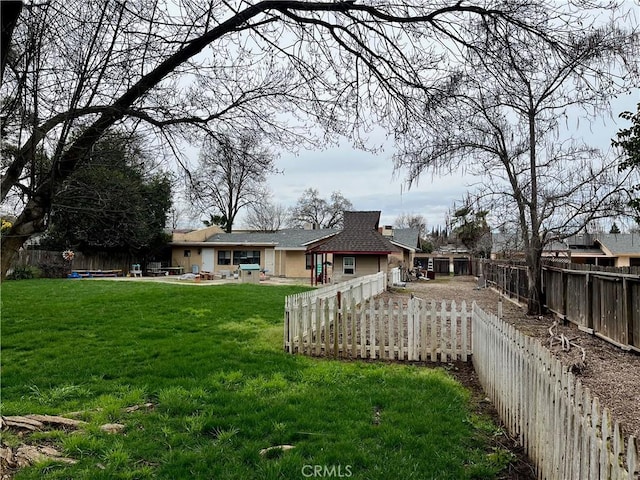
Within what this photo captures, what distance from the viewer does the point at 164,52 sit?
12.9ft

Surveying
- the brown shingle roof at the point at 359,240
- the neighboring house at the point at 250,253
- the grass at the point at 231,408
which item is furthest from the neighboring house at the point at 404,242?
the grass at the point at 231,408

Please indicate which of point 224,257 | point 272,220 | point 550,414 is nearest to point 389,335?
point 550,414

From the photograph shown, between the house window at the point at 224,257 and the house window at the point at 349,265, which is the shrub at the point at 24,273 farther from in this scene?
the house window at the point at 349,265

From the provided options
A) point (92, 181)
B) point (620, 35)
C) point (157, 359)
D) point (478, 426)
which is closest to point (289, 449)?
point (478, 426)

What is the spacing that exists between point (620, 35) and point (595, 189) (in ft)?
26.8

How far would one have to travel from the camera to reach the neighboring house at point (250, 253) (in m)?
33.6

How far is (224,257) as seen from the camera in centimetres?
3472

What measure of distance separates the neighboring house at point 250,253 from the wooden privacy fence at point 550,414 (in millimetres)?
28265

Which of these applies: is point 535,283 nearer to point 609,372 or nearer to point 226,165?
point 609,372

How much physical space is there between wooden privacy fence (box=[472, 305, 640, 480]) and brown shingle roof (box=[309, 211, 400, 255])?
62.1 feet

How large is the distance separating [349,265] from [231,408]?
20580mm

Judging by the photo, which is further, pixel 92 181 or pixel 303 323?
pixel 303 323

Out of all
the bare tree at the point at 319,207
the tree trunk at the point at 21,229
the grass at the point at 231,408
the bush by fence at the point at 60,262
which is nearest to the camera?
the tree trunk at the point at 21,229

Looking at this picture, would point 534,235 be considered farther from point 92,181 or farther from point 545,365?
point 92,181
